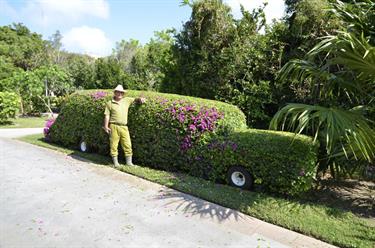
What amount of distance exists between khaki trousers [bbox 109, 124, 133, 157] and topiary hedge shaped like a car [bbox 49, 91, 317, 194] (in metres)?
0.21

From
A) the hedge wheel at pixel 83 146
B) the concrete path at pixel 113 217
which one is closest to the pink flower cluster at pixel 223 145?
the concrete path at pixel 113 217

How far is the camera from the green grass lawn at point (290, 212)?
148 inches

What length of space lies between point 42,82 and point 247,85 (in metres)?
12.8

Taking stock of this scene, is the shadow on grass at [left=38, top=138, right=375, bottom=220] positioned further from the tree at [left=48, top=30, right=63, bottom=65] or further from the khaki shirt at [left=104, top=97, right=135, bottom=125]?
the tree at [left=48, top=30, right=63, bottom=65]

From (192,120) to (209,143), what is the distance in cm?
53

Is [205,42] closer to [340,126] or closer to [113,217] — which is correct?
[340,126]

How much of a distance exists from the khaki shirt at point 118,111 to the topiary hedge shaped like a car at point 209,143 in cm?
21

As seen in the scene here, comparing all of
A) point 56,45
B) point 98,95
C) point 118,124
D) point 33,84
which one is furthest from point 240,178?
point 56,45

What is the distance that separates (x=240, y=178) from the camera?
539cm

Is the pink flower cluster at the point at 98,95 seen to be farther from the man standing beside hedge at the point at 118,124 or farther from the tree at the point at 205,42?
the tree at the point at 205,42

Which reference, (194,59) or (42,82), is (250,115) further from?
(42,82)

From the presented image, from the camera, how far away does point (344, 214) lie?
434cm

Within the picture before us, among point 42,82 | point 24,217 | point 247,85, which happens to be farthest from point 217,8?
point 42,82

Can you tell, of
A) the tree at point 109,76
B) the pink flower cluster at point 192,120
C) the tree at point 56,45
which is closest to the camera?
the pink flower cluster at point 192,120
